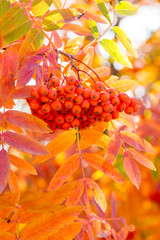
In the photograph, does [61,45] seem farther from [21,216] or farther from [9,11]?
[21,216]

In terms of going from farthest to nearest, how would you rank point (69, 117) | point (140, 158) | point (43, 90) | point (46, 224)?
1. point (140, 158)
2. point (69, 117)
3. point (43, 90)
4. point (46, 224)

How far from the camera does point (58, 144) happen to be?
5.65ft

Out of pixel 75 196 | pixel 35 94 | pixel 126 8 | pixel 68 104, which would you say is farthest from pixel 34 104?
pixel 126 8

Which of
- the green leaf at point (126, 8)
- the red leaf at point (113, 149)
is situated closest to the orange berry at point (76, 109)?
the red leaf at point (113, 149)

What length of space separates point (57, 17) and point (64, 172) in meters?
0.78

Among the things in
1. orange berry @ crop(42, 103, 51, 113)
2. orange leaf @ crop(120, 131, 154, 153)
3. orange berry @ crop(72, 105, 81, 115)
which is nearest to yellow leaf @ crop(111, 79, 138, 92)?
orange leaf @ crop(120, 131, 154, 153)

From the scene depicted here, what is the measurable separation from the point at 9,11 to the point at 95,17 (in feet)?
1.50

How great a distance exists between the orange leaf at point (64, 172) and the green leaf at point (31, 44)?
2.03 feet

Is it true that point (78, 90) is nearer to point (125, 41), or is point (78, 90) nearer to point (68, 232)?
point (125, 41)

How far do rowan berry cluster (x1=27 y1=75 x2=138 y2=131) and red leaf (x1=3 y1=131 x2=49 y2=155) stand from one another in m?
0.16

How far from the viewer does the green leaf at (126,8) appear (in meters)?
1.70

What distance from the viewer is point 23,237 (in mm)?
1307

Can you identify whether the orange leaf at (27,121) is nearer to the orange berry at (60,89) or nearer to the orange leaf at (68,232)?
the orange berry at (60,89)

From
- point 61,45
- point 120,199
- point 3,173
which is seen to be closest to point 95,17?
point 61,45
